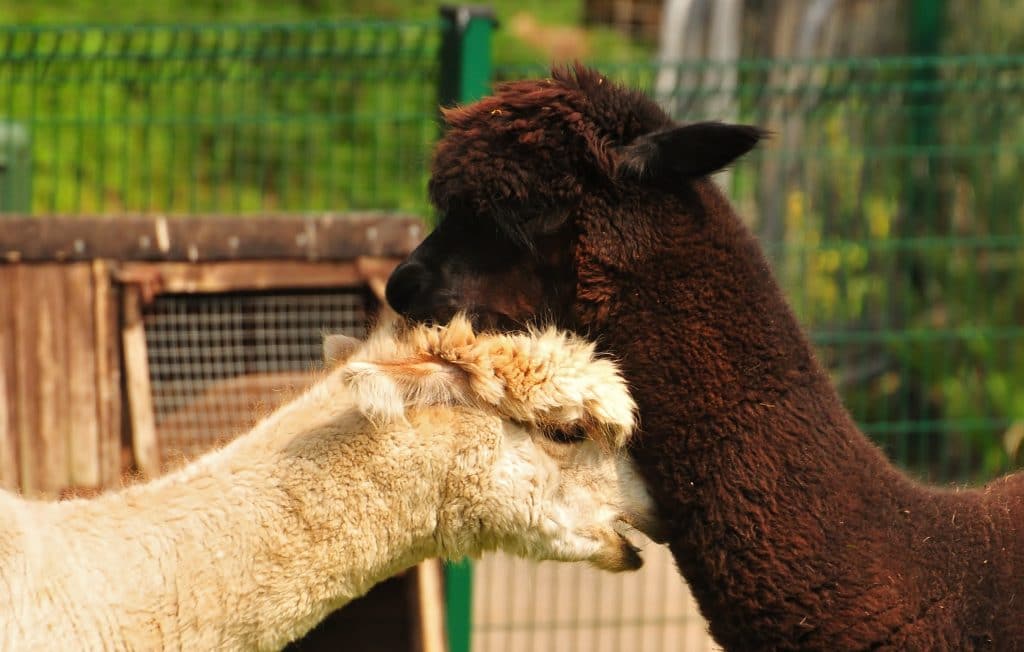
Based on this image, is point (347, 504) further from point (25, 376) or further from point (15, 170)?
point (15, 170)

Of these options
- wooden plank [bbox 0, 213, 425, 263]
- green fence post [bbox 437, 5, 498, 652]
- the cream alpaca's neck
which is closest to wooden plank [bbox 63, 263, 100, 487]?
wooden plank [bbox 0, 213, 425, 263]

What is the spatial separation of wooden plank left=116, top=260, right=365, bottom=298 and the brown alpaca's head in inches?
61.5

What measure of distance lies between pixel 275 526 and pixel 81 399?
6.91 ft

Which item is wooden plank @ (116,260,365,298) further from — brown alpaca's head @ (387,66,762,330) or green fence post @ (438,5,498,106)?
brown alpaca's head @ (387,66,762,330)

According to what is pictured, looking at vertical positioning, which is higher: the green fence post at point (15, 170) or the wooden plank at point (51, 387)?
→ the green fence post at point (15, 170)

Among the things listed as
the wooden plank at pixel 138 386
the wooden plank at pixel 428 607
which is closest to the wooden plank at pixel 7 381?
the wooden plank at pixel 138 386

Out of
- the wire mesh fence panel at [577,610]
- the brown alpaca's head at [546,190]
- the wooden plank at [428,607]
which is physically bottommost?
the wire mesh fence panel at [577,610]

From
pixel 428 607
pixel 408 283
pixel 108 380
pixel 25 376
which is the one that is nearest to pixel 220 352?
pixel 108 380

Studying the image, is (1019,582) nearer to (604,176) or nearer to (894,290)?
(604,176)

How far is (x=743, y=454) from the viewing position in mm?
3135

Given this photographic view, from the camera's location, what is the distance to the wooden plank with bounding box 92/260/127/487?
15.7 feet

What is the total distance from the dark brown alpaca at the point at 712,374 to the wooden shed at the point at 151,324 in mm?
1606

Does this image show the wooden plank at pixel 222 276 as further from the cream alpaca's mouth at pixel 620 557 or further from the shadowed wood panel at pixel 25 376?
the cream alpaca's mouth at pixel 620 557

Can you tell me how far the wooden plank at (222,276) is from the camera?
4.77 metres
